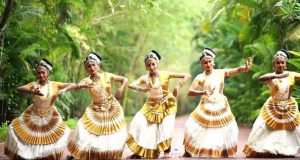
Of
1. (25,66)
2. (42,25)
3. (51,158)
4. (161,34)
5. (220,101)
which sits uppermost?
(161,34)

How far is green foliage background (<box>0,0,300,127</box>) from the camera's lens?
38.3 feet

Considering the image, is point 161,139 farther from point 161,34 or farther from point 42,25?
point 161,34

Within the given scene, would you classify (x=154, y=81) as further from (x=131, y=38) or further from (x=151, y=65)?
(x=131, y=38)

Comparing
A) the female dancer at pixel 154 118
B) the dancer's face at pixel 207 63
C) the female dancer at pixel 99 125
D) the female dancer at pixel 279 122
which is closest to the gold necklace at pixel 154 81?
the female dancer at pixel 154 118

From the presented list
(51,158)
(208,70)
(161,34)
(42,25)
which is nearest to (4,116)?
(42,25)

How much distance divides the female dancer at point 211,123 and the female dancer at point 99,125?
3.51ft

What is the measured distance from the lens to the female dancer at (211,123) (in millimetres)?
8242

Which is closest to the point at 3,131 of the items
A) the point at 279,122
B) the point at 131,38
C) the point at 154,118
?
the point at 154,118

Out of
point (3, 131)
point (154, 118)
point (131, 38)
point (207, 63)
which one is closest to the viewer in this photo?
point (154, 118)

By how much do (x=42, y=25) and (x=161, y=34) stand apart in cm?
1112

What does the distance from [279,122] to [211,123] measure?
1022 mm

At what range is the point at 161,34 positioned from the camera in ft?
73.9

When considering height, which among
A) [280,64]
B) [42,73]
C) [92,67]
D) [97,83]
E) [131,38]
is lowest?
[97,83]

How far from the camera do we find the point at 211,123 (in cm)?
832
